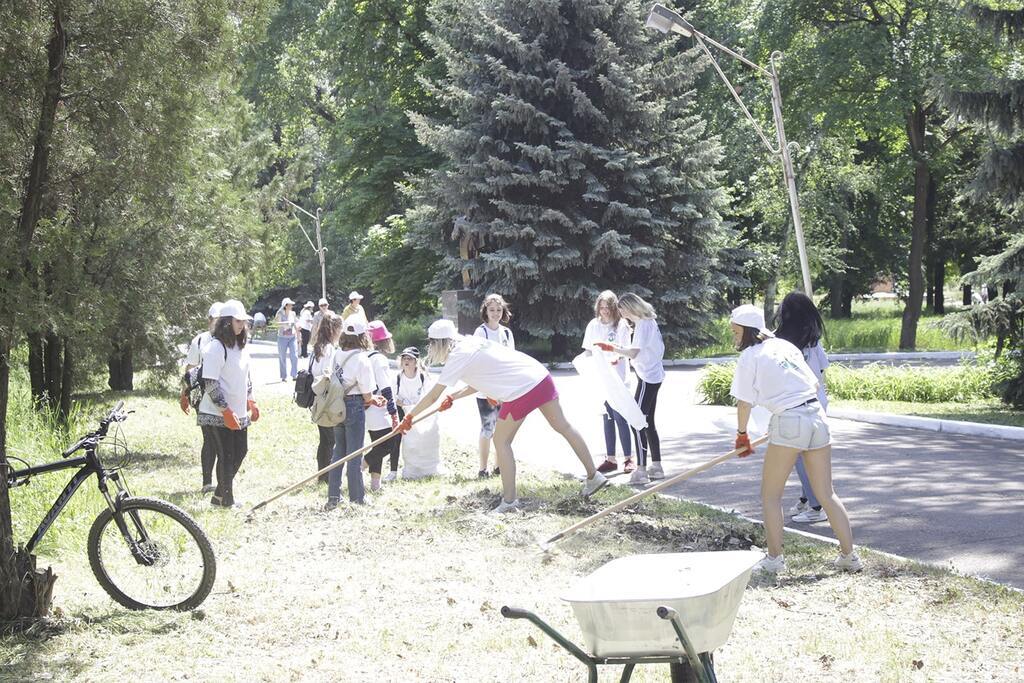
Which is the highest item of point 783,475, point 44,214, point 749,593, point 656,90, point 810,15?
point 810,15

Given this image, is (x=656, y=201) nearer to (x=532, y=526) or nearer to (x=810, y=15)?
(x=810, y=15)

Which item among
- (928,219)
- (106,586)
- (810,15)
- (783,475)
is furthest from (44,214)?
(928,219)

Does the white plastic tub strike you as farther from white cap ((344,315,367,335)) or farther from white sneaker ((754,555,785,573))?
white cap ((344,315,367,335))

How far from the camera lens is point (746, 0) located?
41375mm

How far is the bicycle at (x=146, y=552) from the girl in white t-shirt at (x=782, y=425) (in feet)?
10.9

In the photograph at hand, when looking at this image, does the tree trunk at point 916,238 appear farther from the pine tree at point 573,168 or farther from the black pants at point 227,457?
the black pants at point 227,457

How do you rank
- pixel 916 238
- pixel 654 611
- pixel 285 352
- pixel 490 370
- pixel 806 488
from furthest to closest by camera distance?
pixel 916 238 → pixel 285 352 → pixel 490 370 → pixel 806 488 → pixel 654 611

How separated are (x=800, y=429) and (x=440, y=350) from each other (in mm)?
3698

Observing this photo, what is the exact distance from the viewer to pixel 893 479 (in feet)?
36.8

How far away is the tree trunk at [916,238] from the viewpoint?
35.2 metres

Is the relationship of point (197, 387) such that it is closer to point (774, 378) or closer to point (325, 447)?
point (325, 447)

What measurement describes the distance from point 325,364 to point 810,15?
99.7 ft

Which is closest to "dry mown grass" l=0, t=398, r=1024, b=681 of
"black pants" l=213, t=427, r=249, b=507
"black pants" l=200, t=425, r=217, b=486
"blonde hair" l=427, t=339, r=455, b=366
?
"black pants" l=213, t=427, r=249, b=507

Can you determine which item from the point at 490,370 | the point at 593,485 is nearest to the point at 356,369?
the point at 490,370
